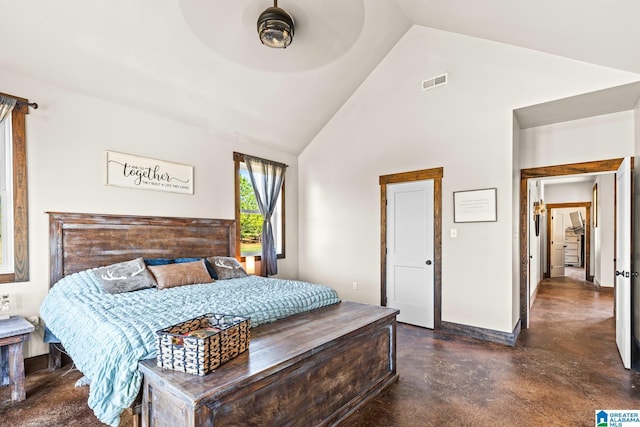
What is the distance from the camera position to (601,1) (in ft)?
7.36

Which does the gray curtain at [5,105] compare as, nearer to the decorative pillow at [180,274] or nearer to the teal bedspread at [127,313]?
the teal bedspread at [127,313]

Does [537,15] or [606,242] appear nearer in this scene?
[537,15]

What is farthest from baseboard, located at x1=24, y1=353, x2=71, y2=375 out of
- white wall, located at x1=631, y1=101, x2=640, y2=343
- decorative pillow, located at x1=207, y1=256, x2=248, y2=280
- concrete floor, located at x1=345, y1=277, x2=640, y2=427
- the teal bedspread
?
white wall, located at x1=631, y1=101, x2=640, y2=343

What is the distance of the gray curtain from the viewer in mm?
2811

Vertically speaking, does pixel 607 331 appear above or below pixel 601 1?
below

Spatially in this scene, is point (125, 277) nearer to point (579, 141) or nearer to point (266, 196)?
point (266, 196)

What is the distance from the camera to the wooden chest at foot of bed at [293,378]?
1461 mm

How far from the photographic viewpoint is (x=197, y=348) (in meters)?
1.53

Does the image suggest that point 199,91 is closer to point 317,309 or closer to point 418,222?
point 317,309

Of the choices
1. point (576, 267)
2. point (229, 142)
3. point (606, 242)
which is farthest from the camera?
point (576, 267)

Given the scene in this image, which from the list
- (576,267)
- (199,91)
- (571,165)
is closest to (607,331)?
(571,165)

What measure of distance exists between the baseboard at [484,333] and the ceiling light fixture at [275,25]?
3.72 m

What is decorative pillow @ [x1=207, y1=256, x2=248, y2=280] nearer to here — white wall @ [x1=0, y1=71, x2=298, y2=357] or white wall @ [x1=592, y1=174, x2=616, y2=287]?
white wall @ [x1=0, y1=71, x2=298, y2=357]

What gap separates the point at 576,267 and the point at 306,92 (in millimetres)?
11221
